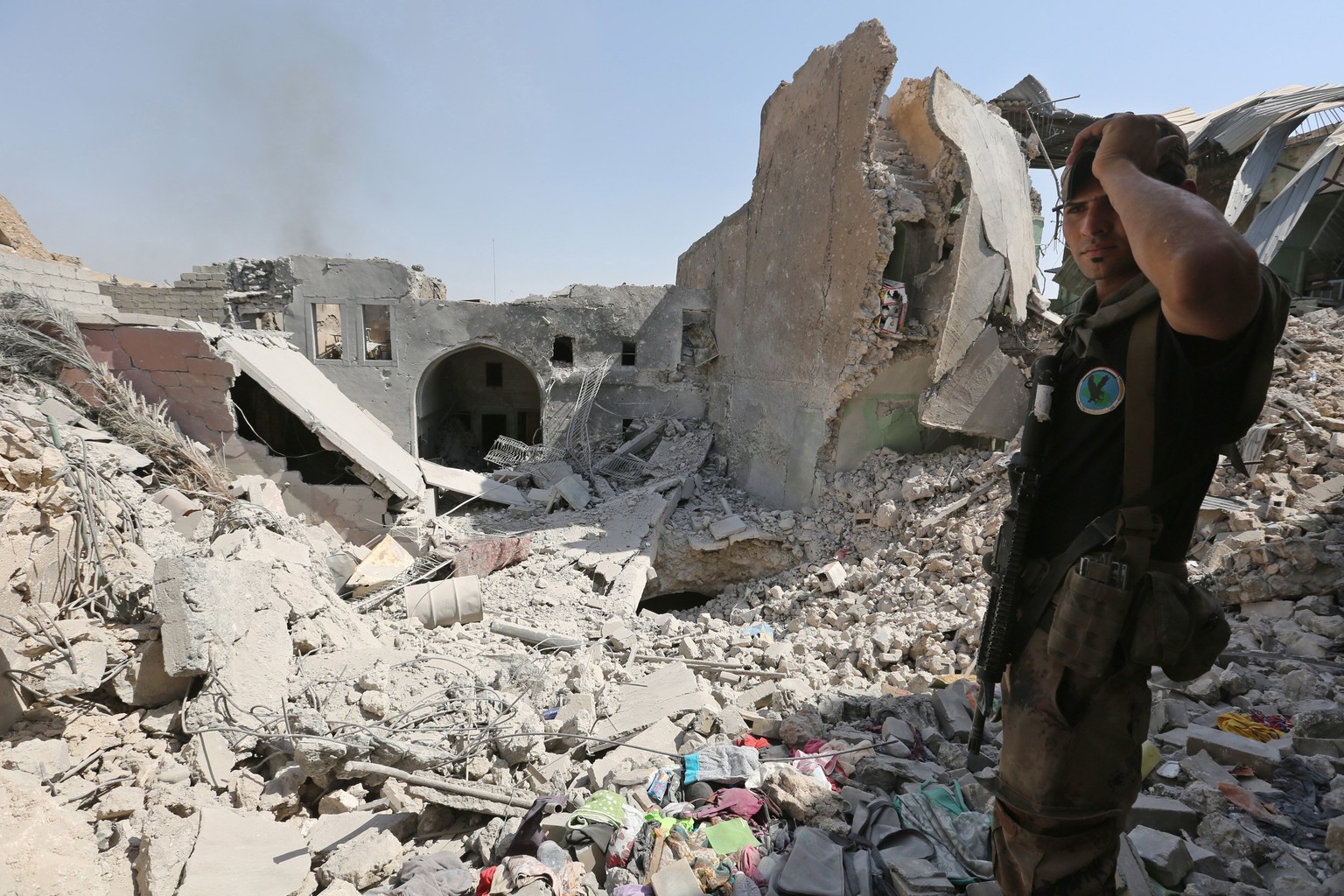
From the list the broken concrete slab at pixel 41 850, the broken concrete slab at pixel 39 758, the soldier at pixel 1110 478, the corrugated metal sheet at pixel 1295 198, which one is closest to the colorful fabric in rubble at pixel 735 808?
the soldier at pixel 1110 478

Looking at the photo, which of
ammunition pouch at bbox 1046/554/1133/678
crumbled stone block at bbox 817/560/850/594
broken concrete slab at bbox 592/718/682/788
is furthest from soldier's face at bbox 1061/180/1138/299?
crumbled stone block at bbox 817/560/850/594

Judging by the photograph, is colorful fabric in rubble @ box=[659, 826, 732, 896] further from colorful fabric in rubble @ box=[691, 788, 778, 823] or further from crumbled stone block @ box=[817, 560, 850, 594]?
crumbled stone block @ box=[817, 560, 850, 594]

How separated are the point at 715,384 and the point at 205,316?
10113 millimetres

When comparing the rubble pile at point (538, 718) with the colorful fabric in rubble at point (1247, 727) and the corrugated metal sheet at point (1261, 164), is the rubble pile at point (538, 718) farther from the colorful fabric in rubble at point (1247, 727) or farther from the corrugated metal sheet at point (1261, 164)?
the corrugated metal sheet at point (1261, 164)

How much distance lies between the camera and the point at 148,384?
6.66m

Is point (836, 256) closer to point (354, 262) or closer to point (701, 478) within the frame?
point (701, 478)

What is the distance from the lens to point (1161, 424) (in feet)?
4.64

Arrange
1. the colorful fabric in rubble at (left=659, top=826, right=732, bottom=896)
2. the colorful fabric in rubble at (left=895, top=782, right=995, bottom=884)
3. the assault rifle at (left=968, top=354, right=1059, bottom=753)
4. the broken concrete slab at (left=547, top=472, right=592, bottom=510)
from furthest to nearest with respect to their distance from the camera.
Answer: the broken concrete slab at (left=547, top=472, right=592, bottom=510) < the colorful fabric in rubble at (left=659, top=826, right=732, bottom=896) < the colorful fabric in rubble at (left=895, top=782, right=995, bottom=884) < the assault rifle at (left=968, top=354, right=1059, bottom=753)

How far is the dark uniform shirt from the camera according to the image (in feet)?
4.45

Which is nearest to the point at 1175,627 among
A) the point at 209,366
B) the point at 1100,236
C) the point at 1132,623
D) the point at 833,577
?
the point at 1132,623

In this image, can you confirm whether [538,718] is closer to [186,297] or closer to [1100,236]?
[1100,236]

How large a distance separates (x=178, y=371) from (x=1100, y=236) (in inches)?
328

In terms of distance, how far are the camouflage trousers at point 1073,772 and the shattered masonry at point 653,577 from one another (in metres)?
0.74

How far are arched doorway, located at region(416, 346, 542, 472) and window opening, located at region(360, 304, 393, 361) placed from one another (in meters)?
1.67
